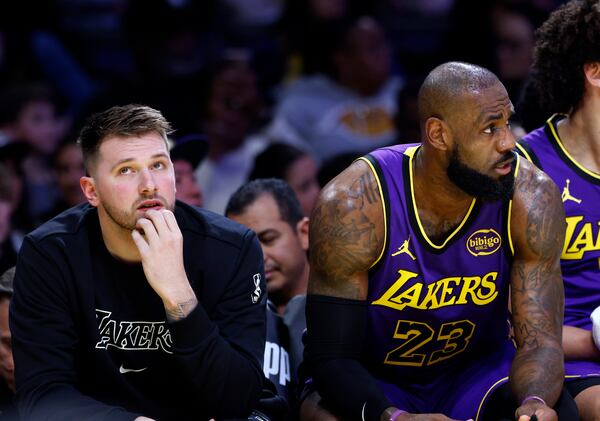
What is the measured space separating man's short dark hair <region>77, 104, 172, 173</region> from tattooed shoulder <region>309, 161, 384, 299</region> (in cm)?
60

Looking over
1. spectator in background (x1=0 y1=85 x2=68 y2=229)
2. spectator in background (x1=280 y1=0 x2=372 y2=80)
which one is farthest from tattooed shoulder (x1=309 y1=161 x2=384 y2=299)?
spectator in background (x1=280 y1=0 x2=372 y2=80)

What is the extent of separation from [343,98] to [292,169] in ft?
4.24

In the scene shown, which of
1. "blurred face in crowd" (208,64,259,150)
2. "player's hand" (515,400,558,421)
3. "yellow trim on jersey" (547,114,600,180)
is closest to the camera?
"player's hand" (515,400,558,421)

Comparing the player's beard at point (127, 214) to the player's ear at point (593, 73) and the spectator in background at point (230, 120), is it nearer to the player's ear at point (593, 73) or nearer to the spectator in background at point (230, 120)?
the player's ear at point (593, 73)

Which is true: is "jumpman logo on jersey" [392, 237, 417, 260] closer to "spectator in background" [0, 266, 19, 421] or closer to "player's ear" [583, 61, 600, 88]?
"player's ear" [583, 61, 600, 88]

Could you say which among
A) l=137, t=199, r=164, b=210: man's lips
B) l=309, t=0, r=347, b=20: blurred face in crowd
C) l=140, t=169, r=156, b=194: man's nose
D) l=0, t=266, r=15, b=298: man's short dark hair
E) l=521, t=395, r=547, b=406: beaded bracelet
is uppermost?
l=309, t=0, r=347, b=20: blurred face in crowd

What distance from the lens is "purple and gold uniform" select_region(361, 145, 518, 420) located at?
3582mm

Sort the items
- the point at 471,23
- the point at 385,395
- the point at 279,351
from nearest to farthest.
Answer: the point at 385,395 < the point at 279,351 < the point at 471,23

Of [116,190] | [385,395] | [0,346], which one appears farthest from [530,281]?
[0,346]

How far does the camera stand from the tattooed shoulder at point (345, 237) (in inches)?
138

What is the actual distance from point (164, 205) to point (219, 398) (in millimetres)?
631

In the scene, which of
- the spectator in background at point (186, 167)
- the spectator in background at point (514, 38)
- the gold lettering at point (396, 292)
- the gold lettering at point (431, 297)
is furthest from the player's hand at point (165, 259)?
the spectator in background at point (514, 38)

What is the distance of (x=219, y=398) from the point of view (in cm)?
338

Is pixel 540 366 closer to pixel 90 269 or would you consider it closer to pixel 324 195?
pixel 324 195
